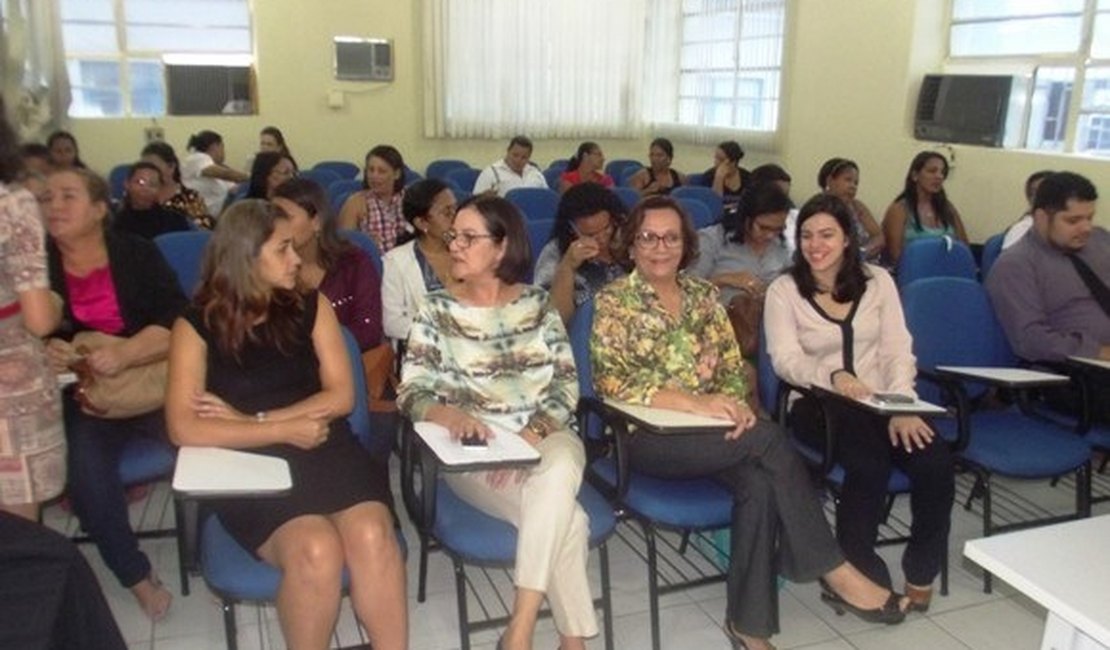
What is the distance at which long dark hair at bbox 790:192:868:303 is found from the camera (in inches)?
117

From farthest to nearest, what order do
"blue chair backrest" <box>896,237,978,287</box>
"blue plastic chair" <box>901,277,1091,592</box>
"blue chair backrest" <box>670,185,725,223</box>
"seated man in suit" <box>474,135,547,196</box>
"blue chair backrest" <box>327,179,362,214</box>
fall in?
"seated man in suit" <box>474,135,547,196</box> < "blue chair backrest" <box>670,185,725,223</box> < "blue chair backrest" <box>327,179,362,214</box> < "blue chair backrest" <box>896,237,978,287</box> < "blue plastic chair" <box>901,277,1091,592</box>

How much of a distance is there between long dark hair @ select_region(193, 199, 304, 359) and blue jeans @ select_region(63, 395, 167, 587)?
62 cm

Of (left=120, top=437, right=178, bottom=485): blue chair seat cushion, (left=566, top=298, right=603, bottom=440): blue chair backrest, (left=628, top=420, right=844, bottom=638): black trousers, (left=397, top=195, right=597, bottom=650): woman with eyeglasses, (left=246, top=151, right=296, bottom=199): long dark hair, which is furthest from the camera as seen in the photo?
(left=246, top=151, right=296, bottom=199): long dark hair

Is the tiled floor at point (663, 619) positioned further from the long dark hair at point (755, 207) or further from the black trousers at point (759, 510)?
the long dark hair at point (755, 207)

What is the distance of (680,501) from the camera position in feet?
7.98

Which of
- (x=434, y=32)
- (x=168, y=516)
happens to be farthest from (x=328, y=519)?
(x=434, y=32)

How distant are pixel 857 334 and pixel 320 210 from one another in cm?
189

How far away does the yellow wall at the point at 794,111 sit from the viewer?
6.32 meters

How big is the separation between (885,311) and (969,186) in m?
3.86

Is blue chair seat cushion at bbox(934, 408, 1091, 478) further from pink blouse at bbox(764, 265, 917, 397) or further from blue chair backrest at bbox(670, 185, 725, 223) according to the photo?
blue chair backrest at bbox(670, 185, 725, 223)

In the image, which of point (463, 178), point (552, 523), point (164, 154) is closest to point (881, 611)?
point (552, 523)

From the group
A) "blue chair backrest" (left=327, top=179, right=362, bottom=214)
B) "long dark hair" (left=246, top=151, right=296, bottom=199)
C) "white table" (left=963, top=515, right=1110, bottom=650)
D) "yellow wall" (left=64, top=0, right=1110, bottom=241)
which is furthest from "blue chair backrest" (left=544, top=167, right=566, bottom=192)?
"white table" (left=963, top=515, right=1110, bottom=650)

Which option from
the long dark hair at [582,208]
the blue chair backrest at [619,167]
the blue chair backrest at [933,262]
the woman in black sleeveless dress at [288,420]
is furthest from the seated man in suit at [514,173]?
the woman in black sleeveless dress at [288,420]

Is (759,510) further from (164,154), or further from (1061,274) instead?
(164,154)
